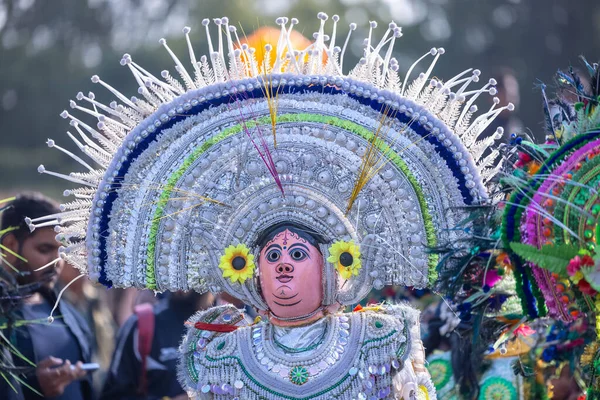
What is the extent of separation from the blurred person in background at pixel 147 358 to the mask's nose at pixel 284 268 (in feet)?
7.27

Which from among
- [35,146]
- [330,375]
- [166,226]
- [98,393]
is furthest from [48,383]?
[35,146]

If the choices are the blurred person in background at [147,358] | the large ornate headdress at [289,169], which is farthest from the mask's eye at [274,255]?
the blurred person in background at [147,358]

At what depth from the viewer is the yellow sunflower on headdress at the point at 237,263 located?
4730 millimetres

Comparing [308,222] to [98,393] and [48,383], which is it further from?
[98,393]

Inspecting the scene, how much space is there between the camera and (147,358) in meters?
6.83

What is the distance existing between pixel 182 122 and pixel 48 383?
7.00 feet

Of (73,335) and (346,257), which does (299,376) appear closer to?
(346,257)

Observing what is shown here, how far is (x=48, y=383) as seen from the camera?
609 centimetres

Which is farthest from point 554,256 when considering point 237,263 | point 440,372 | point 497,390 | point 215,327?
point 440,372

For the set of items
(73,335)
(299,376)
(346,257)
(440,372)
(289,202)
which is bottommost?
(299,376)

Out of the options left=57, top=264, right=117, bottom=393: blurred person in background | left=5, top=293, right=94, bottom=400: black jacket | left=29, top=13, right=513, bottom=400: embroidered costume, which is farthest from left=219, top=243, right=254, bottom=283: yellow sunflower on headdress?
left=57, top=264, right=117, bottom=393: blurred person in background

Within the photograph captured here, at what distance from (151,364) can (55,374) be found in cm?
87

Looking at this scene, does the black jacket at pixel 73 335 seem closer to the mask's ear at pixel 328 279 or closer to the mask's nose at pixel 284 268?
the mask's nose at pixel 284 268

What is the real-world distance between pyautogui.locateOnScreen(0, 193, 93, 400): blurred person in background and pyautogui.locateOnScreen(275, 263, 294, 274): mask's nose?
6.68 ft
